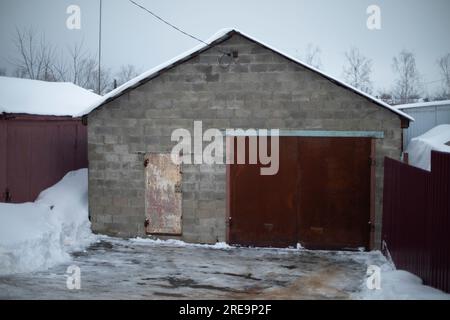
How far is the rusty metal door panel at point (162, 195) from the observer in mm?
12047

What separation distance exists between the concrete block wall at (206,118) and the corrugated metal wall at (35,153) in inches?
82.0

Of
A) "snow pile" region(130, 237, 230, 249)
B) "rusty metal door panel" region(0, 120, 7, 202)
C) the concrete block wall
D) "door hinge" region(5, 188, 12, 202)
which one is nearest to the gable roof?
the concrete block wall

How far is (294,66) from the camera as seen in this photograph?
1147cm

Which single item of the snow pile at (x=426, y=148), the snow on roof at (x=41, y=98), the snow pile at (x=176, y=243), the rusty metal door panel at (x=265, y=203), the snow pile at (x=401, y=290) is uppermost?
the snow on roof at (x=41, y=98)

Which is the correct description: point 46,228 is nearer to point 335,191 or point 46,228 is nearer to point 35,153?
point 35,153

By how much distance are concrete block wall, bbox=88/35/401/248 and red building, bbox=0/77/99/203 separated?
2.09m

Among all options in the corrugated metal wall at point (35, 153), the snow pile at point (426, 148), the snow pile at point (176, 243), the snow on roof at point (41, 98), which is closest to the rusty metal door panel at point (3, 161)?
the corrugated metal wall at point (35, 153)

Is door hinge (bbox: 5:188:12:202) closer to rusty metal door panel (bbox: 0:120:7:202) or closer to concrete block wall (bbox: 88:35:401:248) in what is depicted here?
rusty metal door panel (bbox: 0:120:7:202)

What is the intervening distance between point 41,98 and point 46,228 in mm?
6292

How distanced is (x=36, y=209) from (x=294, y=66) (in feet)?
23.4

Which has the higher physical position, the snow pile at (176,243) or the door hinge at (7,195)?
the door hinge at (7,195)

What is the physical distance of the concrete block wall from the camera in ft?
37.2

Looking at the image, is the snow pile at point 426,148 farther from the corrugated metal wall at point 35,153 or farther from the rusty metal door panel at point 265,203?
the corrugated metal wall at point 35,153

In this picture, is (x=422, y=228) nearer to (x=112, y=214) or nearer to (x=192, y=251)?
(x=192, y=251)
